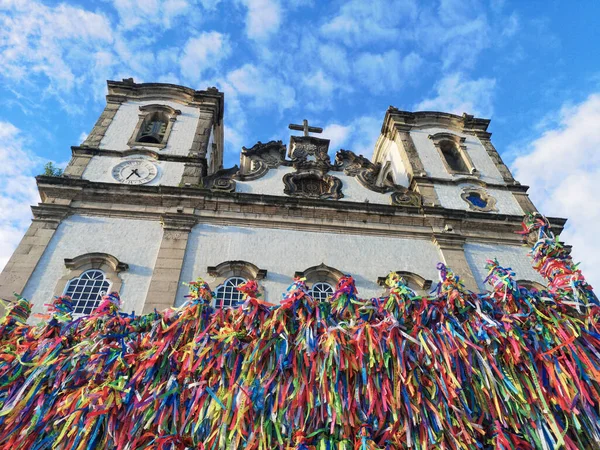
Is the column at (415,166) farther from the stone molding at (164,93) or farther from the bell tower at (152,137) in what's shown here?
the stone molding at (164,93)

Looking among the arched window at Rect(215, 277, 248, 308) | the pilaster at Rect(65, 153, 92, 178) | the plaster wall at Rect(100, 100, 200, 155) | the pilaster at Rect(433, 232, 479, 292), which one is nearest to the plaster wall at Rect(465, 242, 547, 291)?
the pilaster at Rect(433, 232, 479, 292)

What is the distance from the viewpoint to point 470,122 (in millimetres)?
18547

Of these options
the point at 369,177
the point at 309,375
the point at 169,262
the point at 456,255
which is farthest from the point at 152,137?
the point at 309,375

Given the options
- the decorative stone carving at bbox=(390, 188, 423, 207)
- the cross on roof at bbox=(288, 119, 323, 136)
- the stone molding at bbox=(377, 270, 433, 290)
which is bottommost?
the stone molding at bbox=(377, 270, 433, 290)

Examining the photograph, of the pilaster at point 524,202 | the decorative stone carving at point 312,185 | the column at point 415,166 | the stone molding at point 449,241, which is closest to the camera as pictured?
the stone molding at point 449,241

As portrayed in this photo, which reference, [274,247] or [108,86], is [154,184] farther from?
[108,86]

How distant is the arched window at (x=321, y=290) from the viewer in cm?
1078

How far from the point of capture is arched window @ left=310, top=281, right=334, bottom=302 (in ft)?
35.4

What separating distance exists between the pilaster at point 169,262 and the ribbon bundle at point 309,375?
1517 mm

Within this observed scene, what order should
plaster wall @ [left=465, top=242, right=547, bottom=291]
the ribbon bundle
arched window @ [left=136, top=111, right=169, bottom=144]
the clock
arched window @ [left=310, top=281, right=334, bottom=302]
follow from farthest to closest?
arched window @ [left=136, top=111, right=169, bottom=144], the clock, plaster wall @ [left=465, top=242, right=547, bottom=291], arched window @ [left=310, top=281, right=334, bottom=302], the ribbon bundle

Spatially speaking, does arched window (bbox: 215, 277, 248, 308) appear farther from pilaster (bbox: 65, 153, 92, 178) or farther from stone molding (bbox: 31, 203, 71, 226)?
pilaster (bbox: 65, 153, 92, 178)

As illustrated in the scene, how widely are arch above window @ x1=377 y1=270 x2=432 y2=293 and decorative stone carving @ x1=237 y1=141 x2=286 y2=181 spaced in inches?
228

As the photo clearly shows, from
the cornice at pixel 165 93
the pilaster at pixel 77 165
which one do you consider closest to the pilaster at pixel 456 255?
the cornice at pixel 165 93

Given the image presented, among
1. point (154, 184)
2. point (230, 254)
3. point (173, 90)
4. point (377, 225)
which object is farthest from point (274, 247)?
point (173, 90)
